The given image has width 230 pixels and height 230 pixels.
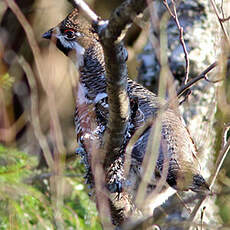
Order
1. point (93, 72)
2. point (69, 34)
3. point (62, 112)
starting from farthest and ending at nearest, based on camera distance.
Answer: point (62, 112) → point (69, 34) → point (93, 72)

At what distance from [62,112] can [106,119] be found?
5214 millimetres

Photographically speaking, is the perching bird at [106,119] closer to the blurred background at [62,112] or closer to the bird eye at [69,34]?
the bird eye at [69,34]

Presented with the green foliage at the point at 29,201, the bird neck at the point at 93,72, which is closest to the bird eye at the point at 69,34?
the bird neck at the point at 93,72

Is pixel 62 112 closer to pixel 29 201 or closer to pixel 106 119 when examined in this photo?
pixel 29 201

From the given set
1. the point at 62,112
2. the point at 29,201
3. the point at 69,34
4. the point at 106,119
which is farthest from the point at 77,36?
the point at 62,112

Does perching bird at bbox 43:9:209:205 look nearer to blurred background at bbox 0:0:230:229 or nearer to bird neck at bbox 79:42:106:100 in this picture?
bird neck at bbox 79:42:106:100

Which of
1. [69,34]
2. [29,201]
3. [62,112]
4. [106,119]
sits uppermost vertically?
[69,34]

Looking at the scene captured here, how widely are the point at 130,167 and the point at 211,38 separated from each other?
7.24ft

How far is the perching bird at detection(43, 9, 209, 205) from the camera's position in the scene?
339 cm

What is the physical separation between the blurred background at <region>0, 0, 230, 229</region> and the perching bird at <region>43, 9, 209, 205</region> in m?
0.18

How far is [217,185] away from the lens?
5.27 meters

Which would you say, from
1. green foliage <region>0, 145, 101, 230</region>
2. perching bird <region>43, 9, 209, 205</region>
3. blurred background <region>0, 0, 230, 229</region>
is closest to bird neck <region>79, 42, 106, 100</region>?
perching bird <region>43, 9, 209, 205</region>

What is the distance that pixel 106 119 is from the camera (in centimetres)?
352

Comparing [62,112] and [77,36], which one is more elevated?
[77,36]
